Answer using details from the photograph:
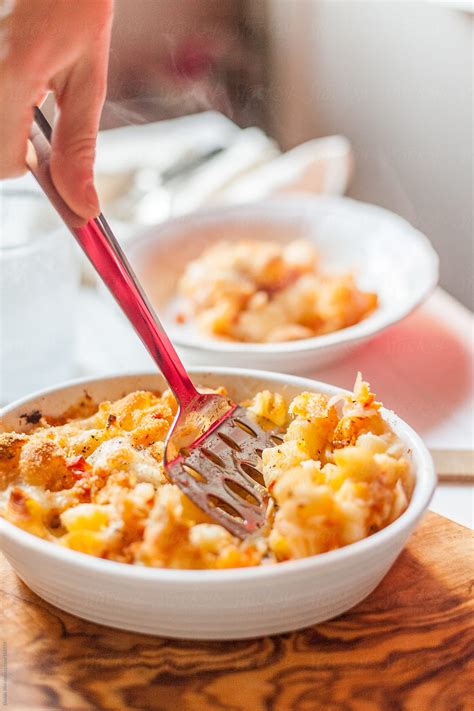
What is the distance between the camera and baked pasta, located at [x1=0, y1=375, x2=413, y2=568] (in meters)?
0.74

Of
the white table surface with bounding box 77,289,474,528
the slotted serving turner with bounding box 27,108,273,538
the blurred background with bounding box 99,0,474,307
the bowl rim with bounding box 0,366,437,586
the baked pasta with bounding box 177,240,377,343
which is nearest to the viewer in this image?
the bowl rim with bounding box 0,366,437,586

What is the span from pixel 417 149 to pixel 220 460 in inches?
61.1

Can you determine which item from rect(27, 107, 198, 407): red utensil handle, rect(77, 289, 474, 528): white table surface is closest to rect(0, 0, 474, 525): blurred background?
rect(77, 289, 474, 528): white table surface

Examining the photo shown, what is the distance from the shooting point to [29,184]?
1.46 m

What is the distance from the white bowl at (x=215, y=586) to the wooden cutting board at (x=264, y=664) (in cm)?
2

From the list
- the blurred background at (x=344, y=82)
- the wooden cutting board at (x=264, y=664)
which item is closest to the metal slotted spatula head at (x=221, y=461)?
the wooden cutting board at (x=264, y=664)

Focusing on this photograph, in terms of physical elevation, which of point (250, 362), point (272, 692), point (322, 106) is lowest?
point (322, 106)

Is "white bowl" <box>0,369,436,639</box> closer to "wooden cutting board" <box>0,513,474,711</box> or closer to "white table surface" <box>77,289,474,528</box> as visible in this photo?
"wooden cutting board" <box>0,513,474,711</box>

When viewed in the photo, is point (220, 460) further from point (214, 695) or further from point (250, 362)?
point (250, 362)

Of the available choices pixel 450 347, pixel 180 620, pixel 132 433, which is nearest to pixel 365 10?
pixel 450 347

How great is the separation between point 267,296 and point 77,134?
2.05 feet

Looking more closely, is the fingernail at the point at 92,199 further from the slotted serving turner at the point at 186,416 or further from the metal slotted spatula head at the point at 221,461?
the metal slotted spatula head at the point at 221,461

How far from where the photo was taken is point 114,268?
2.98 feet

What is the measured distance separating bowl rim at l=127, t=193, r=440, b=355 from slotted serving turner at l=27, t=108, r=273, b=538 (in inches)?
12.0
